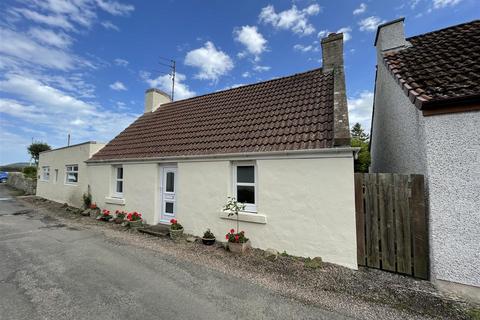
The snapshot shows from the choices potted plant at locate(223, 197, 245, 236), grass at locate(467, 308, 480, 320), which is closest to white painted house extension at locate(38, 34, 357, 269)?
potted plant at locate(223, 197, 245, 236)

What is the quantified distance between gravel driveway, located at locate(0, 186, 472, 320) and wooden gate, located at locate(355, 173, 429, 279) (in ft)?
1.12

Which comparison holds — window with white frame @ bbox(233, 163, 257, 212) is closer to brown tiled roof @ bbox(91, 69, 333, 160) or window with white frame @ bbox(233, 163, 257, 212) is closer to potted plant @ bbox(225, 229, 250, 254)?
brown tiled roof @ bbox(91, 69, 333, 160)

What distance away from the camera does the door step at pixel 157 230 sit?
779 cm

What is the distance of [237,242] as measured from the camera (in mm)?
6137

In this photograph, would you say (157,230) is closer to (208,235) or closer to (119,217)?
(208,235)

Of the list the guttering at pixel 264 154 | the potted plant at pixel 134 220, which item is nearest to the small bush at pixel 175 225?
the potted plant at pixel 134 220

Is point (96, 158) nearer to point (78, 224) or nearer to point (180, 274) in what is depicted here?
point (78, 224)

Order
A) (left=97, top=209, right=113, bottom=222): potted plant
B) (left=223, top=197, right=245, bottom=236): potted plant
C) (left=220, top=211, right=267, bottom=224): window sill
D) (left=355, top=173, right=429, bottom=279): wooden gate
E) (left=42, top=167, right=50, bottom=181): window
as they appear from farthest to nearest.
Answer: (left=42, top=167, right=50, bottom=181): window
(left=97, top=209, right=113, bottom=222): potted plant
(left=223, top=197, right=245, bottom=236): potted plant
(left=220, top=211, right=267, bottom=224): window sill
(left=355, top=173, right=429, bottom=279): wooden gate

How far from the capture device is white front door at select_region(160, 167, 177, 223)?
28.3ft

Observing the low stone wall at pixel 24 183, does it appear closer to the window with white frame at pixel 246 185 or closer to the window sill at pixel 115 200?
the window sill at pixel 115 200

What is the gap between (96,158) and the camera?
37.7 feet

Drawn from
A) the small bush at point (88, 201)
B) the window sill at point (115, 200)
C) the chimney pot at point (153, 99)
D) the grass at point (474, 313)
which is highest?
the chimney pot at point (153, 99)

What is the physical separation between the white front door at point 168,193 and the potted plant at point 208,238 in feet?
7.18

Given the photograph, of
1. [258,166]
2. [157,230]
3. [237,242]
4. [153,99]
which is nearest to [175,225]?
[157,230]
